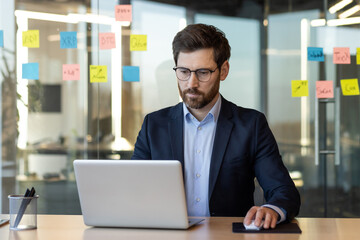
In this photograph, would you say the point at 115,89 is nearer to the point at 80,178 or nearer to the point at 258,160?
the point at 258,160

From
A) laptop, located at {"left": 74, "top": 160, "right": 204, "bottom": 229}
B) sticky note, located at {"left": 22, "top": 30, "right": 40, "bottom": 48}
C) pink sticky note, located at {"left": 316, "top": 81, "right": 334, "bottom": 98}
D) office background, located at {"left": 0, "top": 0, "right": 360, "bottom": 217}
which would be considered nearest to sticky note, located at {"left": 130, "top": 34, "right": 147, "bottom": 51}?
office background, located at {"left": 0, "top": 0, "right": 360, "bottom": 217}

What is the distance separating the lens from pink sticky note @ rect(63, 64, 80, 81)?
4.11 metres

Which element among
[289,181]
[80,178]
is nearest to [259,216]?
[289,181]

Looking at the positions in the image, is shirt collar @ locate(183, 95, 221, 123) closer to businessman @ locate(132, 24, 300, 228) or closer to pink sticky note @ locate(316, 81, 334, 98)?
businessman @ locate(132, 24, 300, 228)

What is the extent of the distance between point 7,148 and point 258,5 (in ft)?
6.90

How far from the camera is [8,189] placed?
13.8 feet

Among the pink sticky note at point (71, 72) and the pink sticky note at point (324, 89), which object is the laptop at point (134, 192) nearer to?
the pink sticky note at point (71, 72)

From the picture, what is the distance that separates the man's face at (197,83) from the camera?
7.14ft

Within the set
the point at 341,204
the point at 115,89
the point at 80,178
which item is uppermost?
the point at 115,89

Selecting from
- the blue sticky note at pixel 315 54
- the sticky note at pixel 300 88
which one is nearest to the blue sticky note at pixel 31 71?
the sticky note at pixel 300 88

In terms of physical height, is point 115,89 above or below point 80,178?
above

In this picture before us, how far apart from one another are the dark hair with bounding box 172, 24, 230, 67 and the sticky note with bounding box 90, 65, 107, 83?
1.89m

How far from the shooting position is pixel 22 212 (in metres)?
1.85

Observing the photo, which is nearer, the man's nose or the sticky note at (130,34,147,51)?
the man's nose
